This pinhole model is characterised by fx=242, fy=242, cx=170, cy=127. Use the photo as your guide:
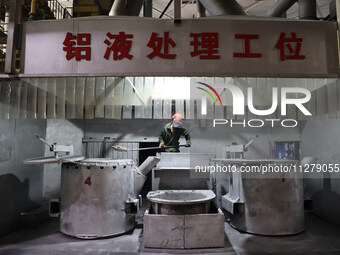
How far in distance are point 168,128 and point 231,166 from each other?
274cm

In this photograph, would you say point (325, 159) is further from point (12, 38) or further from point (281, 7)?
point (12, 38)

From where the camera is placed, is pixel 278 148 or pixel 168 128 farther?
pixel 278 148

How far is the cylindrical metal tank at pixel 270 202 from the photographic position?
610 centimetres

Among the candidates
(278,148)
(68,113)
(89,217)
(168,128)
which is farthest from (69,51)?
(278,148)

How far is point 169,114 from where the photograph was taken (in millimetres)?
5855

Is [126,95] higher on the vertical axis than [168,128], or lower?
higher

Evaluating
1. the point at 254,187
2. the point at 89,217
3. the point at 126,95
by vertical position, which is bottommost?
the point at 89,217

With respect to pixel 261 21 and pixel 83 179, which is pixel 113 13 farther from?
pixel 83 179

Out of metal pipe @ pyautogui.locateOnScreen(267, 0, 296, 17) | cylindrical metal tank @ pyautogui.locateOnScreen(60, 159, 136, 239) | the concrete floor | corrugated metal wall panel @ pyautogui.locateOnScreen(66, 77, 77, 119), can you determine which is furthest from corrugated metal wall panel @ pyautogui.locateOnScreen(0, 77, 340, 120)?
the concrete floor

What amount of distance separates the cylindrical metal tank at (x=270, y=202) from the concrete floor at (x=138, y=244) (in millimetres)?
273

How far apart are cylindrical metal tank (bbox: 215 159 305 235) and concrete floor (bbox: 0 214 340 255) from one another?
27 cm

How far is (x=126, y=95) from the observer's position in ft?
17.9

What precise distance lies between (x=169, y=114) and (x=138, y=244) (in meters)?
3.11

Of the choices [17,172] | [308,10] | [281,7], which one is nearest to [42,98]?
[17,172]
